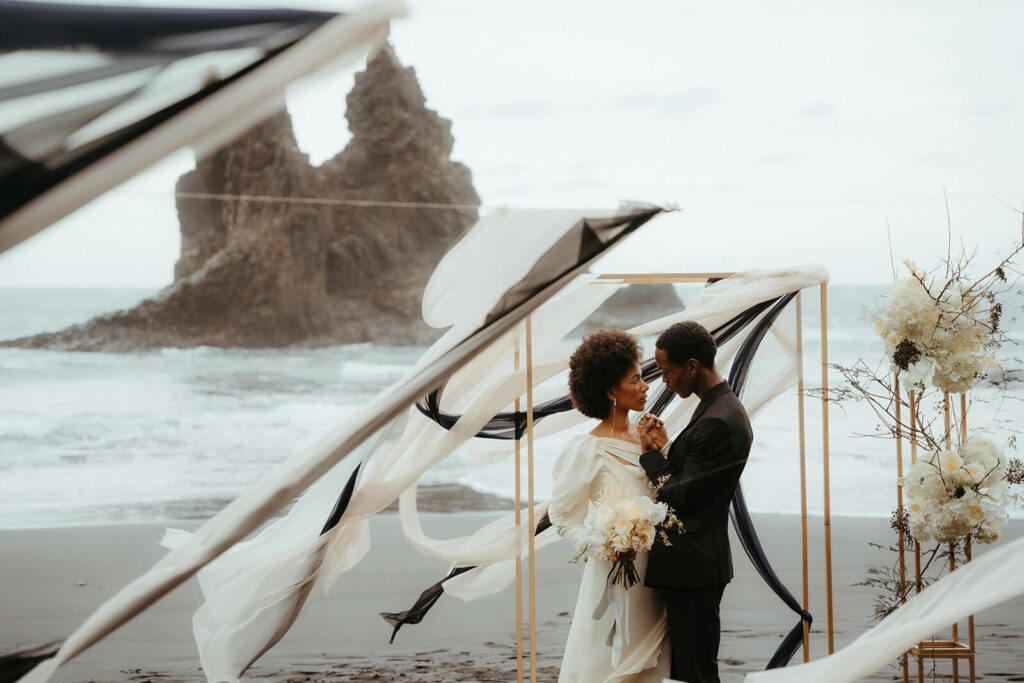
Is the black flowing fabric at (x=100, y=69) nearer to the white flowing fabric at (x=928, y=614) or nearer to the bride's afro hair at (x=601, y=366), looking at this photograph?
the bride's afro hair at (x=601, y=366)

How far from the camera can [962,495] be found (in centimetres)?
337

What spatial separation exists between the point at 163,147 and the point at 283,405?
1869 cm

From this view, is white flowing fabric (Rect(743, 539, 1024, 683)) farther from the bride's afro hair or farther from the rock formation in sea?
the rock formation in sea

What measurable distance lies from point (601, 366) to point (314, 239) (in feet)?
69.3


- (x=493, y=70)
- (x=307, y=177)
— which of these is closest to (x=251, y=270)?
(x=307, y=177)

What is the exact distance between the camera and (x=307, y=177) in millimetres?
24297

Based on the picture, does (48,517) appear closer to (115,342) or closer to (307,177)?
(115,342)

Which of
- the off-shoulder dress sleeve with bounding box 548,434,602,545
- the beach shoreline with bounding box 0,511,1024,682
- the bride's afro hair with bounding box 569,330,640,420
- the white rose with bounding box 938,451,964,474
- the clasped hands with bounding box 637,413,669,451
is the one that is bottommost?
the beach shoreline with bounding box 0,511,1024,682

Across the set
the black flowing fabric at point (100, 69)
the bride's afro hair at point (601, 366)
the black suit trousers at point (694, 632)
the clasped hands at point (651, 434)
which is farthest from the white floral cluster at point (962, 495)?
the black flowing fabric at point (100, 69)

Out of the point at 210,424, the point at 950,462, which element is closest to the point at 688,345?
the point at 950,462

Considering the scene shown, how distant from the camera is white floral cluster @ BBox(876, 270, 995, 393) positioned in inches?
134

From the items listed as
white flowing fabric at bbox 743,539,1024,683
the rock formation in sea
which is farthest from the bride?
the rock formation in sea

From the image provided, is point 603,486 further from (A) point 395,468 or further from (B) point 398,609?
(B) point 398,609

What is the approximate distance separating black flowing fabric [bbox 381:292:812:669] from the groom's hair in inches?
25.7
